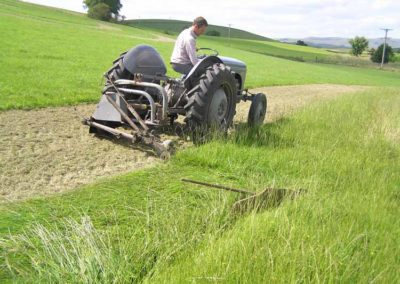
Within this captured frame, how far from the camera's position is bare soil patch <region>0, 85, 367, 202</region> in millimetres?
4648

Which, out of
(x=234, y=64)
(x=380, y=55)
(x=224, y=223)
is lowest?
(x=224, y=223)

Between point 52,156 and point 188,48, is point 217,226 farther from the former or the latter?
point 188,48

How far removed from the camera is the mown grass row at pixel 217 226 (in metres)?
2.94

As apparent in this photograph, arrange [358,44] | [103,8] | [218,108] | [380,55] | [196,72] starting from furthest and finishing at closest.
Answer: [358,44]
[380,55]
[103,8]
[218,108]
[196,72]

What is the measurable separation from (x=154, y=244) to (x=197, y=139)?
3.31 metres

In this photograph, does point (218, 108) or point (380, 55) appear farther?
point (380, 55)

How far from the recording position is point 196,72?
6840mm

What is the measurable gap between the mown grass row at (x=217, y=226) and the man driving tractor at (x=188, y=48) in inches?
60.4

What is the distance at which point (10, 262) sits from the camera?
10.0 ft

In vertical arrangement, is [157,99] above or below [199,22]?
below

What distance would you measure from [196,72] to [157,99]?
720 millimetres

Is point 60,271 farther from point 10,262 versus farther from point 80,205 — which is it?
point 80,205

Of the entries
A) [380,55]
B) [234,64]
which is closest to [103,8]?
[380,55]

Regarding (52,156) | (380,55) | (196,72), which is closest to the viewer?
(52,156)
